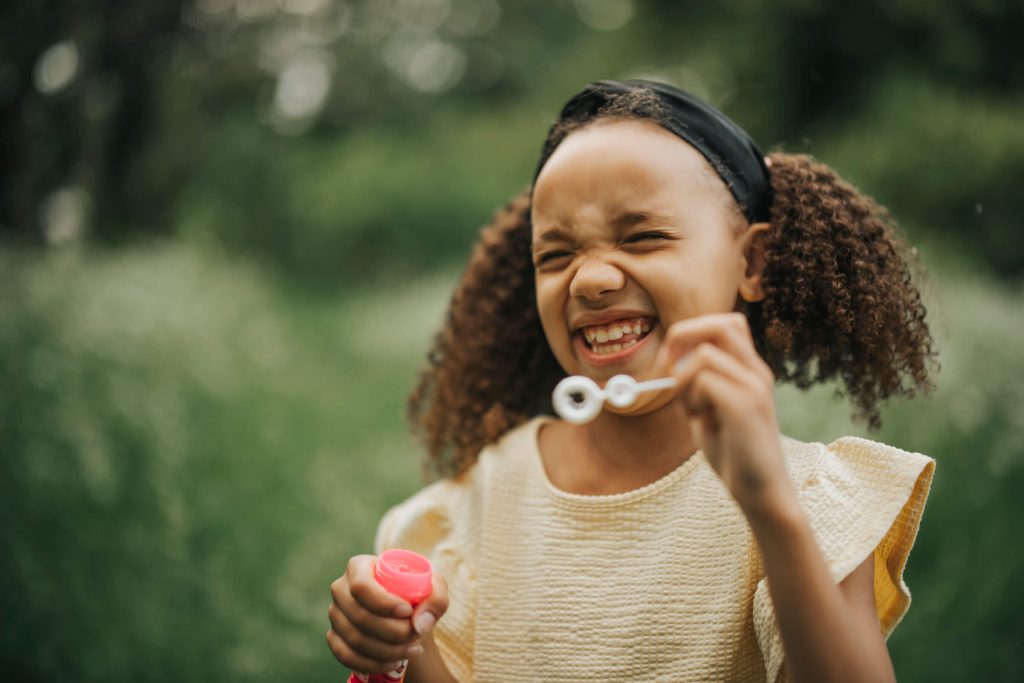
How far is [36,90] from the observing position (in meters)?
2.56

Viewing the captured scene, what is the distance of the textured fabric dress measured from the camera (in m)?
1.10

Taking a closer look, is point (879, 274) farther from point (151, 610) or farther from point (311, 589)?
point (151, 610)

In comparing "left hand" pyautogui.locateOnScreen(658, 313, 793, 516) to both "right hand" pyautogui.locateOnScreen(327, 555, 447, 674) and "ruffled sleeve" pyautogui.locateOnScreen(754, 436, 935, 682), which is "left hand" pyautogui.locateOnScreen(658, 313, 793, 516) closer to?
"ruffled sleeve" pyautogui.locateOnScreen(754, 436, 935, 682)

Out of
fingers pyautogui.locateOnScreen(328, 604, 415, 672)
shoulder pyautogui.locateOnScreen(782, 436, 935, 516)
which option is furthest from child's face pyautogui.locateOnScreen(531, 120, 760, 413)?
fingers pyautogui.locateOnScreen(328, 604, 415, 672)

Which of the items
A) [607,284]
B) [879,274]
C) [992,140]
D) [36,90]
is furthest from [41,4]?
[992,140]

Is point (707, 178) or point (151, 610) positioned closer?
point (707, 178)

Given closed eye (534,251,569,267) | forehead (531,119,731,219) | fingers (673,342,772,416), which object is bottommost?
fingers (673,342,772,416)

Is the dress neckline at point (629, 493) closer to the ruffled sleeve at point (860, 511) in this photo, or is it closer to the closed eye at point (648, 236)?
the ruffled sleeve at point (860, 511)

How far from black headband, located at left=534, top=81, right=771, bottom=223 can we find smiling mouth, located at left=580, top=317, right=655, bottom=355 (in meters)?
0.26

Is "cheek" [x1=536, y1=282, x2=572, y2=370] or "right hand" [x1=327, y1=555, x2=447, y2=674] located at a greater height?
"cheek" [x1=536, y1=282, x2=572, y2=370]

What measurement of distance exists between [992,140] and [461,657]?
85.9 inches

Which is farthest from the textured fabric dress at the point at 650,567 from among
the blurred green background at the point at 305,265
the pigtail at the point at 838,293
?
the blurred green background at the point at 305,265

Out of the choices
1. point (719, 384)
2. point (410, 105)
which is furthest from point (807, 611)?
point (410, 105)

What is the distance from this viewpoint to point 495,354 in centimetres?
165
